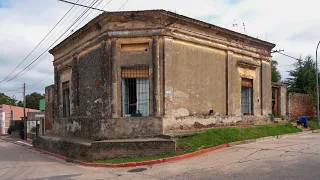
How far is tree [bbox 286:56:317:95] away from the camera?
112ft

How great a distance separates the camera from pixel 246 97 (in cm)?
1941

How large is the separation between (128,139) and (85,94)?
4.32 m

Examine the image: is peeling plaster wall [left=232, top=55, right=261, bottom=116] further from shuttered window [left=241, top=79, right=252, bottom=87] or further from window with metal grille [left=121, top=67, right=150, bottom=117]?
window with metal grille [left=121, top=67, right=150, bottom=117]

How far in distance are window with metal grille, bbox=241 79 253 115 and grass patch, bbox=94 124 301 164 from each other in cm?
142

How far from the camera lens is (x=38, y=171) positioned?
38.4ft

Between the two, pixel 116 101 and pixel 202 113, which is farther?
pixel 202 113

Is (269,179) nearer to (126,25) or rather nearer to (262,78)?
(126,25)

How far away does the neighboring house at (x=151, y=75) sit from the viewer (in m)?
14.2

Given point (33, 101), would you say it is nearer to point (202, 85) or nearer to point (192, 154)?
point (202, 85)

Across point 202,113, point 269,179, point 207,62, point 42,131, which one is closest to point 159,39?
point 207,62

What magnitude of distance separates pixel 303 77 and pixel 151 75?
1006 inches

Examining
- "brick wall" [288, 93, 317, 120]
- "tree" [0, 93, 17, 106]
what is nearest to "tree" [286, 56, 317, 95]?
"brick wall" [288, 93, 317, 120]

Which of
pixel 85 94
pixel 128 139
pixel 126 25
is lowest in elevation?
pixel 128 139

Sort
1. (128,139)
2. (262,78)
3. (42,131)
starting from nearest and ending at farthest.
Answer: (128,139)
(262,78)
(42,131)
